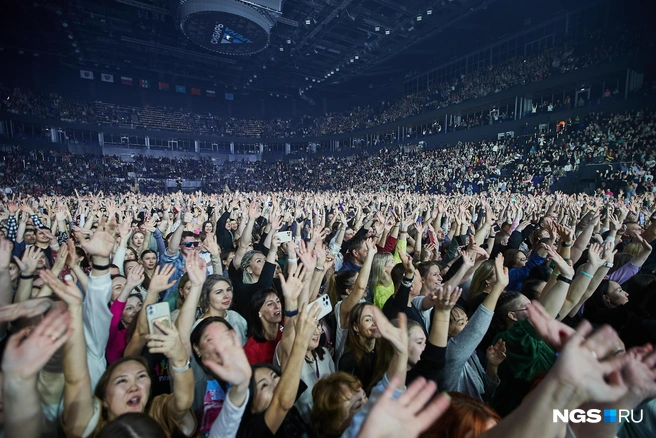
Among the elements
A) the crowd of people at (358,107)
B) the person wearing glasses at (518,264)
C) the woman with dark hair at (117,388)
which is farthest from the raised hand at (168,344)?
the crowd of people at (358,107)

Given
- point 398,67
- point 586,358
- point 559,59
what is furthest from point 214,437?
point 398,67

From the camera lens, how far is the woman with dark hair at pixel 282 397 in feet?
5.38

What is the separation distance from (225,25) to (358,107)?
24.5 m

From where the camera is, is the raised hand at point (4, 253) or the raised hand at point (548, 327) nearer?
the raised hand at point (548, 327)

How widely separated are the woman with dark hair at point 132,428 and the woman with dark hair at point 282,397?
0.43 m

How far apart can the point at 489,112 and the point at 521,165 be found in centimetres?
835

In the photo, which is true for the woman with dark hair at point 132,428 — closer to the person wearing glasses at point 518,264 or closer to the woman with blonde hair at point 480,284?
the woman with blonde hair at point 480,284

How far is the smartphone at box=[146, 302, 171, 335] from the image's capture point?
1.79m

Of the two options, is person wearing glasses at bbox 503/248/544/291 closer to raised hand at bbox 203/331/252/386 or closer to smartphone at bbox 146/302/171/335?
raised hand at bbox 203/331/252/386

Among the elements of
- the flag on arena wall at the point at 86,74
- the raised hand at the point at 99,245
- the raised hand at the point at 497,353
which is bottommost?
the raised hand at the point at 497,353

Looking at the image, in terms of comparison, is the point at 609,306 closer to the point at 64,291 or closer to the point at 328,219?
the point at 64,291

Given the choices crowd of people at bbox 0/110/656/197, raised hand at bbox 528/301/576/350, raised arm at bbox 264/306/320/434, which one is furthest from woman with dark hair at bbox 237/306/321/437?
crowd of people at bbox 0/110/656/197

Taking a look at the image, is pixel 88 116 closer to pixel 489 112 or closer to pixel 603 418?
pixel 489 112

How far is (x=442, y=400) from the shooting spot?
1.05 metres
